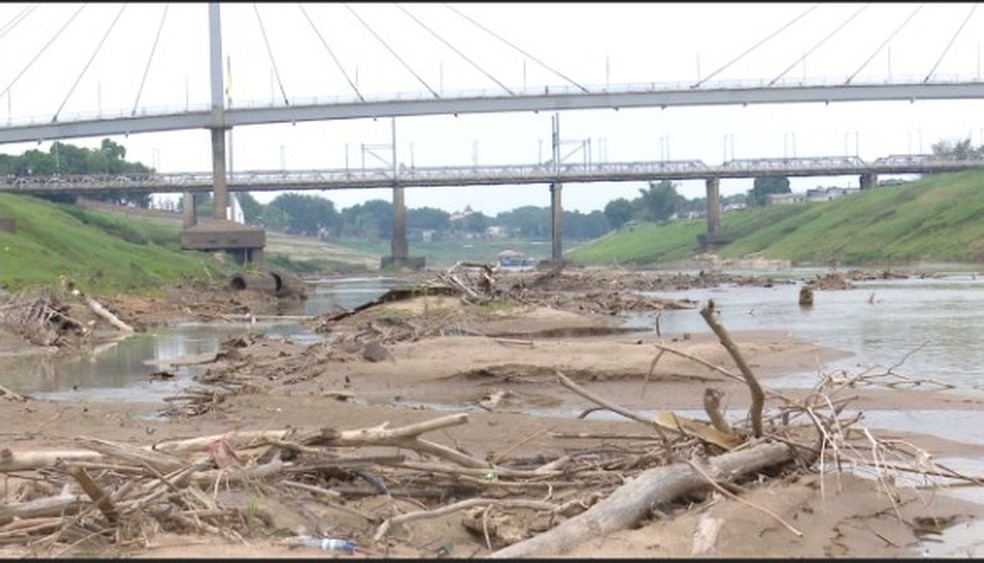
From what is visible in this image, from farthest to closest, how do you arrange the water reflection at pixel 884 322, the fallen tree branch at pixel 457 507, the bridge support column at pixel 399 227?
the bridge support column at pixel 399 227 < the water reflection at pixel 884 322 < the fallen tree branch at pixel 457 507

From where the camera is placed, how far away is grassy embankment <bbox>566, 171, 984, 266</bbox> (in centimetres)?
8694

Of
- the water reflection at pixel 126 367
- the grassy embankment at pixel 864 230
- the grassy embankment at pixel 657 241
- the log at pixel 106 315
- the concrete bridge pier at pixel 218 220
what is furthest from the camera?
the concrete bridge pier at pixel 218 220

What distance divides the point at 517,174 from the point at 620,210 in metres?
77.6

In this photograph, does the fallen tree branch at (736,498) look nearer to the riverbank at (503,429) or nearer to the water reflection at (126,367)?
the riverbank at (503,429)

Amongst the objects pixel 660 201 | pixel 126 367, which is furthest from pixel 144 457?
pixel 660 201

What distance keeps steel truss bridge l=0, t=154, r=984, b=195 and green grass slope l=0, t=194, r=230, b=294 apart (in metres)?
26.4

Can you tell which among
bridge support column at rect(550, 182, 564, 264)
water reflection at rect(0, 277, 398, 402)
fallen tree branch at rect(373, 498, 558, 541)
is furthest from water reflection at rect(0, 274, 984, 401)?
bridge support column at rect(550, 182, 564, 264)

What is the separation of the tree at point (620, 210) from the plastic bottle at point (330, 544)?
185784 millimetres

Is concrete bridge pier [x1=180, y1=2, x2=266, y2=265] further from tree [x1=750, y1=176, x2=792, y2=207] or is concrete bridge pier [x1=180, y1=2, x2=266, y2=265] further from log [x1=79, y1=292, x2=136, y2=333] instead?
tree [x1=750, y1=176, x2=792, y2=207]

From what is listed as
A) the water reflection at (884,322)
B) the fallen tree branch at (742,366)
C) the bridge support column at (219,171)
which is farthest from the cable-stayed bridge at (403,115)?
the fallen tree branch at (742,366)

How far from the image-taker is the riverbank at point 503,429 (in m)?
8.22

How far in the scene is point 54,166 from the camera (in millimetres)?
131000

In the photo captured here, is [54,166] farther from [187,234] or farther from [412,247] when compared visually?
[412,247]

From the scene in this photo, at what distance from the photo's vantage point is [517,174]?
4700 inches
